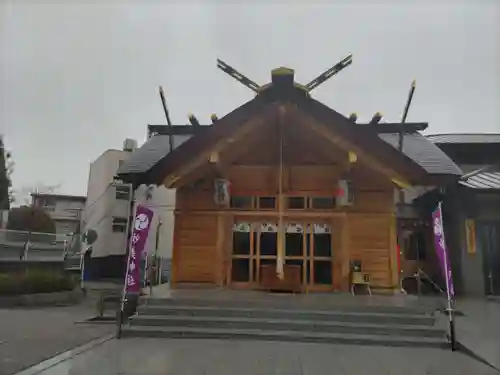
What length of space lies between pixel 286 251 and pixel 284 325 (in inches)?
147

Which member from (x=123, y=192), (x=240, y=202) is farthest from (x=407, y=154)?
(x=123, y=192)

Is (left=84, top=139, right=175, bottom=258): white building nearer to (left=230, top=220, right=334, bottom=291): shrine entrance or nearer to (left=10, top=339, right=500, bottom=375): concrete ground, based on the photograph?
(left=230, top=220, right=334, bottom=291): shrine entrance

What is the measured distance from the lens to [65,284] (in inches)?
556

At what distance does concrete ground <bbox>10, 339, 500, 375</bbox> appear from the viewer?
17.0 feet

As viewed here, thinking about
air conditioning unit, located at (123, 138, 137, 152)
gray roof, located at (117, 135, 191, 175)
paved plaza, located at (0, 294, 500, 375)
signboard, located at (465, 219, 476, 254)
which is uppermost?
air conditioning unit, located at (123, 138, 137, 152)

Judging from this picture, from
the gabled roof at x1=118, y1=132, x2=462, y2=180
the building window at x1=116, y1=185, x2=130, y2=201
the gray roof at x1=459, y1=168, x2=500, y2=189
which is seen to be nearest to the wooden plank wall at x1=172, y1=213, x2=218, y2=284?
the gabled roof at x1=118, y1=132, x2=462, y2=180

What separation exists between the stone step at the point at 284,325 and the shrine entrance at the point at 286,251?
3307mm

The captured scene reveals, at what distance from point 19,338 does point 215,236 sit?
5.29 m

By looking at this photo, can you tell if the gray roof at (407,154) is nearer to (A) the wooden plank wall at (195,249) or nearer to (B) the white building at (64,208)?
(A) the wooden plank wall at (195,249)

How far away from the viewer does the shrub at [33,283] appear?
1260 centimetres

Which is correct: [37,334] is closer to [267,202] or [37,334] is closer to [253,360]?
[253,360]

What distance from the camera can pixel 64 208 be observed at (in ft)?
111

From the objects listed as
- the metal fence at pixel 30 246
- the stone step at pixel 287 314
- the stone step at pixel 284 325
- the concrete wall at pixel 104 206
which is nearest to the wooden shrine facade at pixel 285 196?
the stone step at pixel 287 314

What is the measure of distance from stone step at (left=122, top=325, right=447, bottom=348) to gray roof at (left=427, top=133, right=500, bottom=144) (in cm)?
1266
